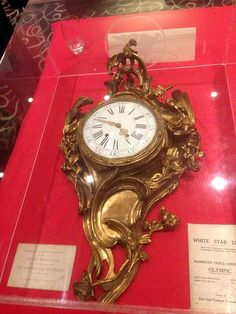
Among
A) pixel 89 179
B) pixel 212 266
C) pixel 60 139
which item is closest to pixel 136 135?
pixel 89 179

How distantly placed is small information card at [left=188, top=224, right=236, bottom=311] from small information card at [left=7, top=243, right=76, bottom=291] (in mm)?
328

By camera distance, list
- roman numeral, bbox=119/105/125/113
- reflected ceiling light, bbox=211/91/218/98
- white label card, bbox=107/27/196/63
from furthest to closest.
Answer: white label card, bbox=107/27/196/63 → reflected ceiling light, bbox=211/91/218/98 → roman numeral, bbox=119/105/125/113

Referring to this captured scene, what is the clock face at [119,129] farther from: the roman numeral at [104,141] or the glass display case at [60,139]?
the glass display case at [60,139]

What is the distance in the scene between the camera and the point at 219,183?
1073 mm

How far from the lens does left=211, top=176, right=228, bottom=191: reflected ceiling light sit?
1.06 m

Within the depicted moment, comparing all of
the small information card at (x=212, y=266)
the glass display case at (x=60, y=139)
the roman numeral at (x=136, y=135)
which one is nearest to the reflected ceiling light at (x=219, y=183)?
the glass display case at (x=60, y=139)

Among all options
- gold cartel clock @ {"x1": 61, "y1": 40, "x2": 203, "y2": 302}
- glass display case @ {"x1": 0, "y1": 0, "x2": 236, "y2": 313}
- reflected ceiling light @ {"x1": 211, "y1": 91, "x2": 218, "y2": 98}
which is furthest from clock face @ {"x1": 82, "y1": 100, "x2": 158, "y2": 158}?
reflected ceiling light @ {"x1": 211, "y1": 91, "x2": 218, "y2": 98}

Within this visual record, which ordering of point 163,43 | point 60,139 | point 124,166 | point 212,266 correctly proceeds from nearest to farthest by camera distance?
point 212,266 → point 124,166 → point 60,139 → point 163,43

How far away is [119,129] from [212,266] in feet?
1.60

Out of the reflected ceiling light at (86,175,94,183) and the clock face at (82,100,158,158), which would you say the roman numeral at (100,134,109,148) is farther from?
the reflected ceiling light at (86,175,94,183)

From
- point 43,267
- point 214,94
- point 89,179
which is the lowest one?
point 43,267

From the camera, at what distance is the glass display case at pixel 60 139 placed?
36.5 inches

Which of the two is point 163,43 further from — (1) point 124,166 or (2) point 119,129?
(1) point 124,166

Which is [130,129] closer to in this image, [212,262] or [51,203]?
[51,203]
